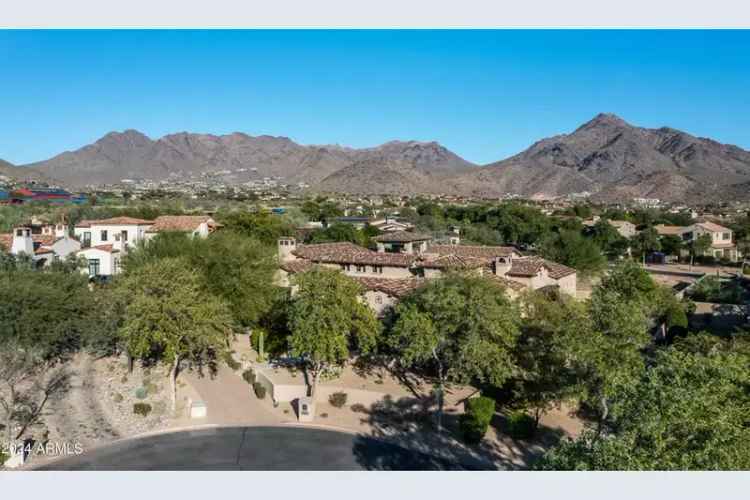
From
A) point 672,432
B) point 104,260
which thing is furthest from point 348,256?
point 672,432

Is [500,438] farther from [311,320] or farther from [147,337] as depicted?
[147,337]

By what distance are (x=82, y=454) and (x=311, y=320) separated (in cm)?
952

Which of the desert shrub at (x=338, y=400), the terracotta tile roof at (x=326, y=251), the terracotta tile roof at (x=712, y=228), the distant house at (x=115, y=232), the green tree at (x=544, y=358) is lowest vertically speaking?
the desert shrub at (x=338, y=400)

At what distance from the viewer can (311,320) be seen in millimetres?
25344

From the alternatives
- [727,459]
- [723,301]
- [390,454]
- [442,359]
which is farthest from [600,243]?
[727,459]

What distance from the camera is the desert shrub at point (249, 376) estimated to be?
92.4ft

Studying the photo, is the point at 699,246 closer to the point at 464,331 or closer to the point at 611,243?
the point at 611,243

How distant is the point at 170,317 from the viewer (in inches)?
1000

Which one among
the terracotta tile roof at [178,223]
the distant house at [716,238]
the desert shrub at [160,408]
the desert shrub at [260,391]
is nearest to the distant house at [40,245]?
the terracotta tile roof at [178,223]

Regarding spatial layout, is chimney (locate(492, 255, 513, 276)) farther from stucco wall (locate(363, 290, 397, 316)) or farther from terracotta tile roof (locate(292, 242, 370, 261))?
terracotta tile roof (locate(292, 242, 370, 261))

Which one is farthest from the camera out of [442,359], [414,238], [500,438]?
[414,238]

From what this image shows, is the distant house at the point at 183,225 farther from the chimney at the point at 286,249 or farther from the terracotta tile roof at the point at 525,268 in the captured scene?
the terracotta tile roof at the point at 525,268

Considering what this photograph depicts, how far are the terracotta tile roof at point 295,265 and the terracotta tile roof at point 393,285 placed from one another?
515 cm

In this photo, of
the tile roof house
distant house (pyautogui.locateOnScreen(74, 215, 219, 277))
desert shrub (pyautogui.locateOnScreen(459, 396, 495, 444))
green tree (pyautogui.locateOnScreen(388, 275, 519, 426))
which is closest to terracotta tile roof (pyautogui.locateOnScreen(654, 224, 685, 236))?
the tile roof house
